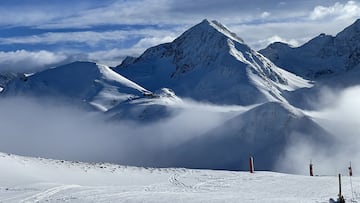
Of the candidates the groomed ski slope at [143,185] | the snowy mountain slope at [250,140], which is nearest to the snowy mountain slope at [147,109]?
the snowy mountain slope at [250,140]

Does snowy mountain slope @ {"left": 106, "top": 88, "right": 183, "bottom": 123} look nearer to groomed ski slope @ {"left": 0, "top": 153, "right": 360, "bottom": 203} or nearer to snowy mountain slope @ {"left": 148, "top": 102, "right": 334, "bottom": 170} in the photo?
snowy mountain slope @ {"left": 148, "top": 102, "right": 334, "bottom": 170}

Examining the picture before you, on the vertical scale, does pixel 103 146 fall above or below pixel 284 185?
above

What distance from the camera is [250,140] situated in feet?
452

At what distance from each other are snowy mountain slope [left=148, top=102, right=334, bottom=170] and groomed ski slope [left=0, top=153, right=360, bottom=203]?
89405mm

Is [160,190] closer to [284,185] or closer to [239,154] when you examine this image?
[284,185]

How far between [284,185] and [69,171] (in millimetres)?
14231

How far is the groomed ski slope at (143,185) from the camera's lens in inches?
1041

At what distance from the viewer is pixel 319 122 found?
141875mm

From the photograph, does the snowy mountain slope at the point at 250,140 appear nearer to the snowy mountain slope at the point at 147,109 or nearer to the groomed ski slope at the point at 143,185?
the snowy mountain slope at the point at 147,109

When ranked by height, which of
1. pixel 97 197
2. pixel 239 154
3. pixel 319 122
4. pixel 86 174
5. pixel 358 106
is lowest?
pixel 97 197

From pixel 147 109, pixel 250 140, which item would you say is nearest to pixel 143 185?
pixel 250 140

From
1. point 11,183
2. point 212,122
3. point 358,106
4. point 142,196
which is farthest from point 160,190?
point 358,106

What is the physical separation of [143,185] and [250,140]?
107m

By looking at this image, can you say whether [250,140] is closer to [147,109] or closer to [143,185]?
[147,109]
